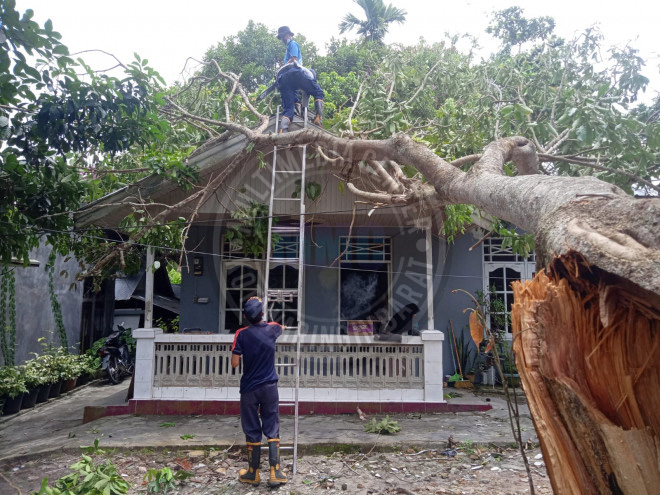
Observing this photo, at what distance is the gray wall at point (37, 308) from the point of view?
8.73 m

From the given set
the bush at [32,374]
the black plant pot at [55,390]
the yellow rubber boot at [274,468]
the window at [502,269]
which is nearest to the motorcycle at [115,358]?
the black plant pot at [55,390]

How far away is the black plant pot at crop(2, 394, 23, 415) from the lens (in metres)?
7.32

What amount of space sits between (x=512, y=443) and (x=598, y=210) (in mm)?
4555

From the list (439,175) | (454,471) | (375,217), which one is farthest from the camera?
(375,217)

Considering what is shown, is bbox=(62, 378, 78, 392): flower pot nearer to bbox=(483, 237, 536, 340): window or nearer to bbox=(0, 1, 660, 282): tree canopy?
bbox=(0, 1, 660, 282): tree canopy

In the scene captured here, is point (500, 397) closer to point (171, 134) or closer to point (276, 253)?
point (276, 253)

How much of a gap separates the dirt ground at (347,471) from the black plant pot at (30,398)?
310cm

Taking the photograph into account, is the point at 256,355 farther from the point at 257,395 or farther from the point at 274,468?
the point at 274,468

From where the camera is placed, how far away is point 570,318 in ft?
4.80

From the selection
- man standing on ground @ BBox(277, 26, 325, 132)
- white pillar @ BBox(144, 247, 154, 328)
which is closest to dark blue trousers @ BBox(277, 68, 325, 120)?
man standing on ground @ BBox(277, 26, 325, 132)

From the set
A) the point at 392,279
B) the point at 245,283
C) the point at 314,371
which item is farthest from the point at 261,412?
the point at 392,279

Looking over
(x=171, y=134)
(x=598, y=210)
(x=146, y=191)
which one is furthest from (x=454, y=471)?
(x=171, y=134)

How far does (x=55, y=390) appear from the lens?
8.77m

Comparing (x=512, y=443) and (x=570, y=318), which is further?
(x=512, y=443)
